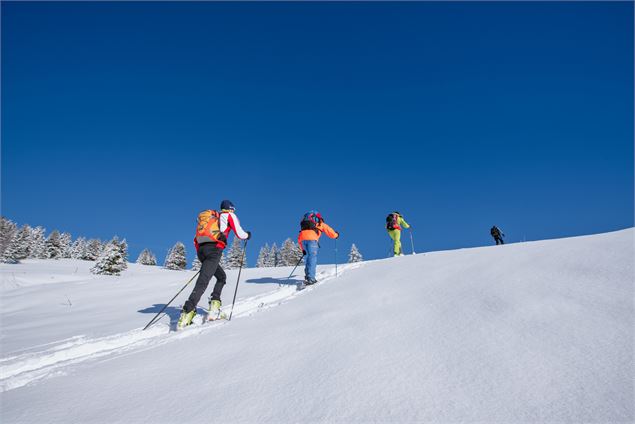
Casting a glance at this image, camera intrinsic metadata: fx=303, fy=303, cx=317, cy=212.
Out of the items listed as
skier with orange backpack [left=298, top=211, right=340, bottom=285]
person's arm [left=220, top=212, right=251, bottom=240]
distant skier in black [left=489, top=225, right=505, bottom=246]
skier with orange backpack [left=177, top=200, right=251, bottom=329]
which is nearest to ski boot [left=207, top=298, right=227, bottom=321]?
skier with orange backpack [left=177, top=200, right=251, bottom=329]

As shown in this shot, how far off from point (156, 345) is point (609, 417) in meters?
4.08

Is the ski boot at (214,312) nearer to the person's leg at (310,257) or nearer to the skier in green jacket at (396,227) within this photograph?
the person's leg at (310,257)

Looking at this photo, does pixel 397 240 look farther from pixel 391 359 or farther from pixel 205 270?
pixel 391 359

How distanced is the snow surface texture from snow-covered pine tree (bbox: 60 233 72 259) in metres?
77.8

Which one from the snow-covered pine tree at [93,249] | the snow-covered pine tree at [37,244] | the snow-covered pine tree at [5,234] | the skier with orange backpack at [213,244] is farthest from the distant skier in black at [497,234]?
the snow-covered pine tree at [37,244]

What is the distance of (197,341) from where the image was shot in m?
3.61

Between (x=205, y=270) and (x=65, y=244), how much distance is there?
8059cm

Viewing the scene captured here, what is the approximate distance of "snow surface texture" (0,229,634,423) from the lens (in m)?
1.66

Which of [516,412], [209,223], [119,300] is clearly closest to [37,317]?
[119,300]

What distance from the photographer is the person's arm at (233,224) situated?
580cm

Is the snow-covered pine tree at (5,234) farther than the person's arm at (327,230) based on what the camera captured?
Yes

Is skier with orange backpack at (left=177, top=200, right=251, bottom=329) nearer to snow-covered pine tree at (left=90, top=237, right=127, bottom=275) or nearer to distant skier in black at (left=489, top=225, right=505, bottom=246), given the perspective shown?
distant skier in black at (left=489, top=225, right=505, bottom=246)

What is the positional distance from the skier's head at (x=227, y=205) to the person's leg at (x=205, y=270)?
838 millimetres

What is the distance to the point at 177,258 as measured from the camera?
56.2 metres
